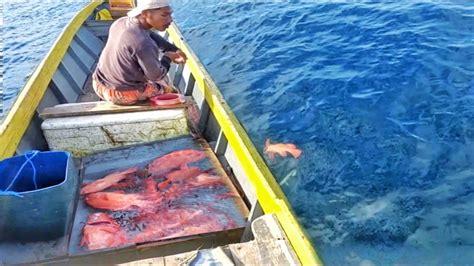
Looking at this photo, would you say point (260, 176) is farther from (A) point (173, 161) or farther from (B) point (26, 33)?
(B) point (26, 33)

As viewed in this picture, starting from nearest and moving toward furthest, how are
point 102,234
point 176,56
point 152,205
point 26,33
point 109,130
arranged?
point 102,234
point 152,205
point 109,130
point 176,56
point 26,33

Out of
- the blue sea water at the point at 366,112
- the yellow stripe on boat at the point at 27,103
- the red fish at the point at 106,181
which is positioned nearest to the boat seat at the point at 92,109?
the yellow stripe on boat at the point at 27,103

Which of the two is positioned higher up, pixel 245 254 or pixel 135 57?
pixel 135 57

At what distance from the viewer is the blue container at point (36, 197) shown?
376 centimetres

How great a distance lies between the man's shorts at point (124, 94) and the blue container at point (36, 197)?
58.0 inches

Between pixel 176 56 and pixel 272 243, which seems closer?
pixel 272 243

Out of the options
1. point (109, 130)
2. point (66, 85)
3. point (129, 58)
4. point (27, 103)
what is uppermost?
point (129, 58)

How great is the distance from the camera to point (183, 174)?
489cm

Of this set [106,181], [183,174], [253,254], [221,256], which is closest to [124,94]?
[106,181]

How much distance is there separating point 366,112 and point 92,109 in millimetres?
4462

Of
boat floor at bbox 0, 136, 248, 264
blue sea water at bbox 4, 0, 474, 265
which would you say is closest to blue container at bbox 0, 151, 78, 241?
boat floor at bbox 0, 136, 248, 264

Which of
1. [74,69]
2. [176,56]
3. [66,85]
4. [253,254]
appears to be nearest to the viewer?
[253,254]

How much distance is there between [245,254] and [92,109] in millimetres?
3206

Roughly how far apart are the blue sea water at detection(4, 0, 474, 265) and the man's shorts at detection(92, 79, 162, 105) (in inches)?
85.4
